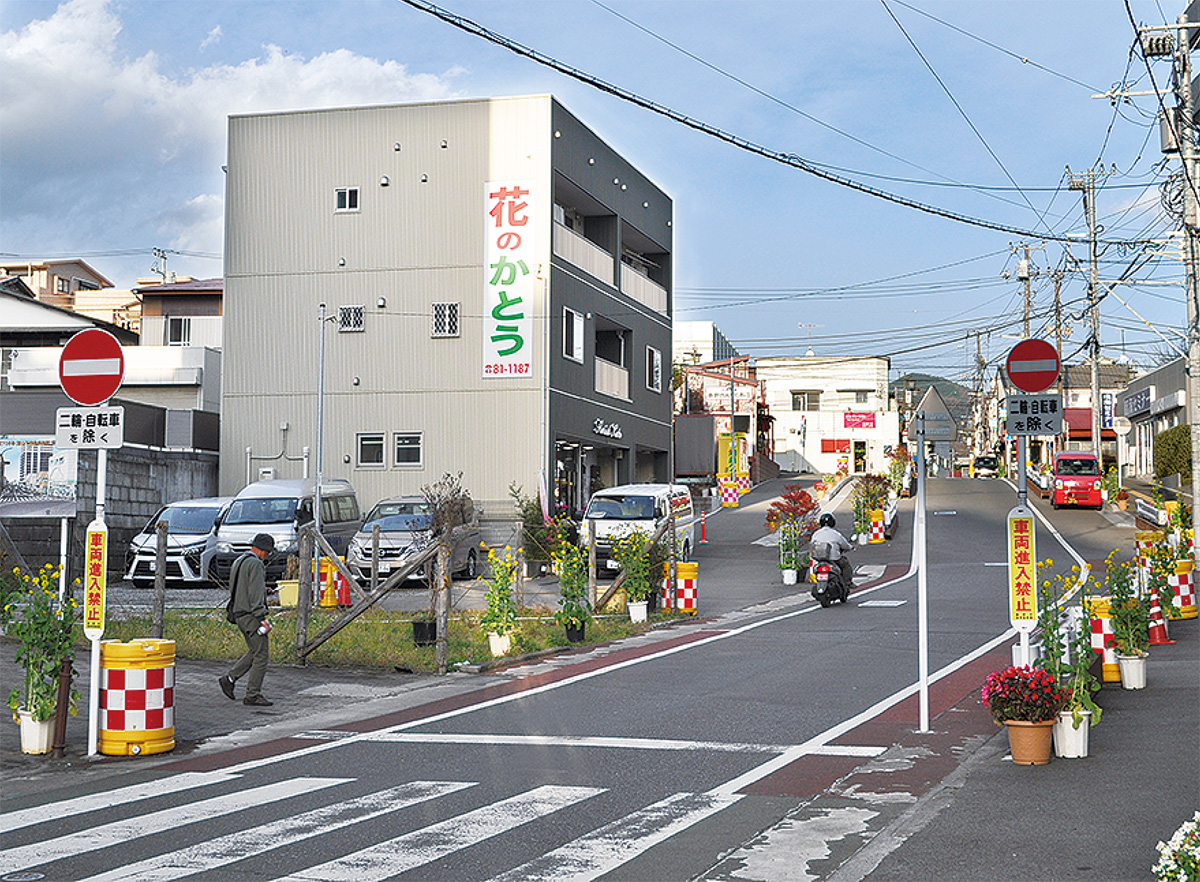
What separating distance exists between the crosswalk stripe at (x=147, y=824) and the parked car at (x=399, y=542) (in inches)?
637

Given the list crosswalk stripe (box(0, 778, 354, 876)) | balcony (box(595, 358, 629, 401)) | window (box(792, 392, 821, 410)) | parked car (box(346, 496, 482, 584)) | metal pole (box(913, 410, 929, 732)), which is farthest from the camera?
window (box(792, 392, 821, 410))

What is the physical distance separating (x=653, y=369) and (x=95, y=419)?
35.5m

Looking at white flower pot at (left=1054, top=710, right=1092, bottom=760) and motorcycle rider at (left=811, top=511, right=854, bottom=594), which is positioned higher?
motorcycle rider at (left=811, top=511, right=854, bottom=594)

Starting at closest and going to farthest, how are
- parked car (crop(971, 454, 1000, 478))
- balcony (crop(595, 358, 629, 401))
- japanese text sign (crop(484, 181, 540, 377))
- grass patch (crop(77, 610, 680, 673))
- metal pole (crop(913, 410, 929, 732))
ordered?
metal pole (crop(913, 410, 929, 732))
grass patch (crop(77, 610, 680, 673))
japanese text sign (crop(484, 181, 540, 377))
balcony (crop(595, 358, 629, 401))
parked car (crop(971, 454, 1000, 478))

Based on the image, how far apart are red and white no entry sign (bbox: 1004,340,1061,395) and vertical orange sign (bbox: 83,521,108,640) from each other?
8.08 meters

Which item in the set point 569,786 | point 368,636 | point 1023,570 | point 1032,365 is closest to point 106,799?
point 569,786

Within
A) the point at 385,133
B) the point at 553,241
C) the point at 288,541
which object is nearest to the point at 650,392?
the point at 553,241

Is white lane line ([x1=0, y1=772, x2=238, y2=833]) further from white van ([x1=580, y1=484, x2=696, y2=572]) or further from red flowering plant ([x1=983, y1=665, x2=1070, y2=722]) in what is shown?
white van ([x1=580, y1=484, x2=696, y2=572])

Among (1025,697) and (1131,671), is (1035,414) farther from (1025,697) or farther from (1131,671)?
(1131,671)

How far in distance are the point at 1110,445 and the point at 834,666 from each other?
78.2m

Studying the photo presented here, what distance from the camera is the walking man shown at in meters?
12.8

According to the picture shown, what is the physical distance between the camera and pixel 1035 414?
1057 centimetres

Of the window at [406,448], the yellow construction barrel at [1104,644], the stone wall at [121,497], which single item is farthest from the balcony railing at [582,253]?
the yellow construction barrel at [1104,644]

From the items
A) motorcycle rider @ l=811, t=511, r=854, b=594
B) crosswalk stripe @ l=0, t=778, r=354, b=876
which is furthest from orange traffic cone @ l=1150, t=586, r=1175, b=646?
crosswalk stripe @ l=0, t=778, r=354, b=876
